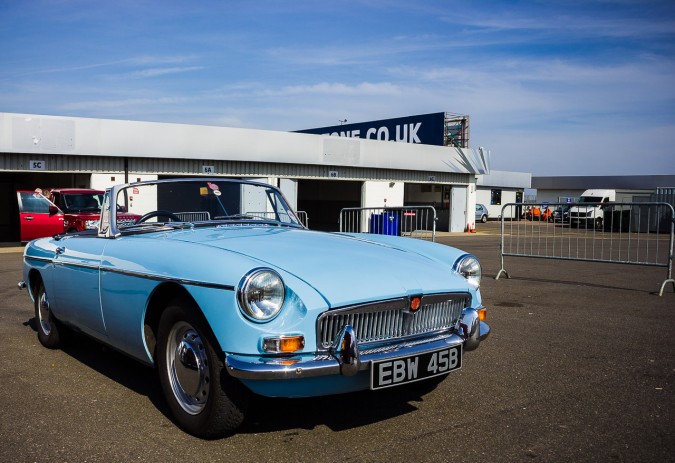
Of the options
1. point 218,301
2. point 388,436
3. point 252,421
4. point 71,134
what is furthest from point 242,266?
point 71,134

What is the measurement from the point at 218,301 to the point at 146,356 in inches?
34.4

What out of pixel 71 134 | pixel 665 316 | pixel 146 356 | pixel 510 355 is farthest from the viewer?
pixel 71 134

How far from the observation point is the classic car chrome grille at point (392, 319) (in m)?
3.06

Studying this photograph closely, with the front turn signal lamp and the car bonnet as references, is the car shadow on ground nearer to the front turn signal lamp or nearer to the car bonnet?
the front turn signal lamp

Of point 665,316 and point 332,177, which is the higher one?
point 332,177

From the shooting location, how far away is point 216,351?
10.1 ft

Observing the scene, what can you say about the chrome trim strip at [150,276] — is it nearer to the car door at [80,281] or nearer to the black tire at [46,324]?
the car door at [80,281]

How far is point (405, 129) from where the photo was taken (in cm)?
3444

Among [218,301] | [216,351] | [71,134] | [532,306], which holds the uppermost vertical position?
[71,134]

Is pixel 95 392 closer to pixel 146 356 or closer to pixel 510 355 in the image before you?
pixel 146 356

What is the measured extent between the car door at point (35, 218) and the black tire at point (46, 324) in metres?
10.3

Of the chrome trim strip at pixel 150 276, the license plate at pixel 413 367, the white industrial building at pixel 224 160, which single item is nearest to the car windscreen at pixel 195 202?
the chrome trim strip at pixel 150 276

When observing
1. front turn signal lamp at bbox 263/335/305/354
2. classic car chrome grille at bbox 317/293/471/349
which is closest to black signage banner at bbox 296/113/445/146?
classic car chrome grille at bbox 317/293/471/349

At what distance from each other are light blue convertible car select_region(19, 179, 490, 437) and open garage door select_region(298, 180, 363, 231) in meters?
26.5
